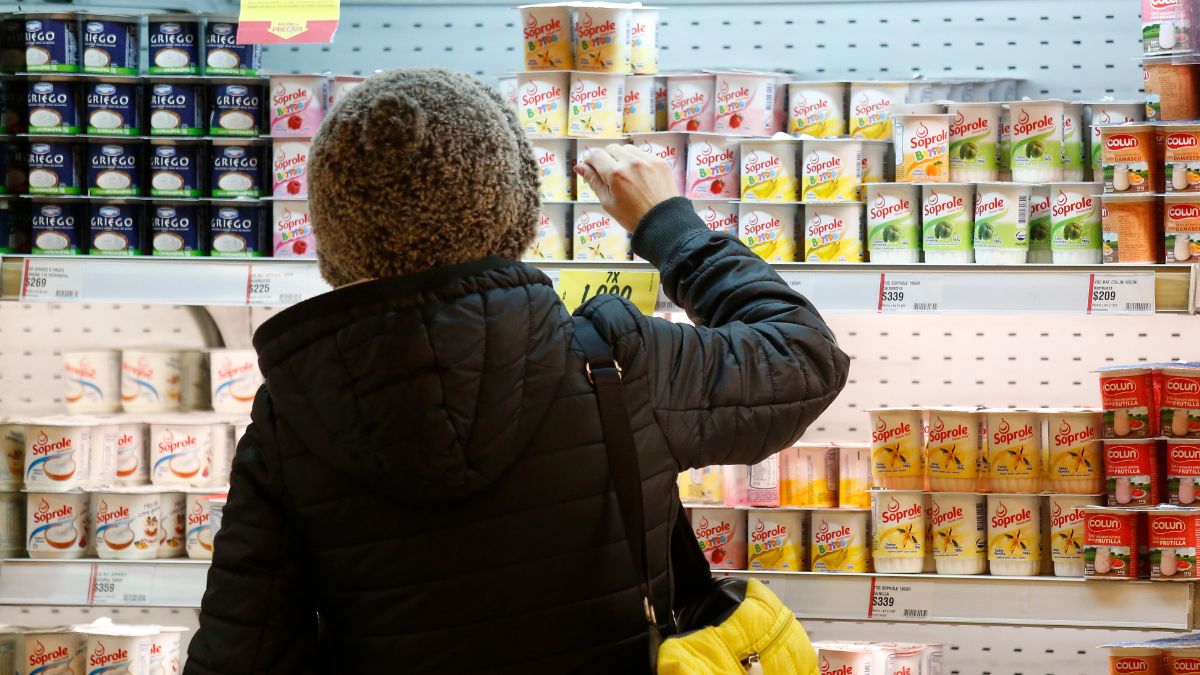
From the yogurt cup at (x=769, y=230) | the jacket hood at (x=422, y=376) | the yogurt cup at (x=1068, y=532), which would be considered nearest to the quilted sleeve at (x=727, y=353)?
the jacket hood at (x=422, y=376)

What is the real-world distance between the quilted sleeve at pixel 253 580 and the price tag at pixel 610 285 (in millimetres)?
652

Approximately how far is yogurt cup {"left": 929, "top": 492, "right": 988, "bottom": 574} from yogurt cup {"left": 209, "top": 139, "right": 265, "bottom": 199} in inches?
50.8

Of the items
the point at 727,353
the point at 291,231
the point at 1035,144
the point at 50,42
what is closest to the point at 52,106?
the point at 50,42

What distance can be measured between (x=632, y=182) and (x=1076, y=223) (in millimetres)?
944

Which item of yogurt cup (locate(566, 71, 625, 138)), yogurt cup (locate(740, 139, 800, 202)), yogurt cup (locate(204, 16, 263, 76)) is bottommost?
yogurt cup (locate(740, 139, 800, 202))

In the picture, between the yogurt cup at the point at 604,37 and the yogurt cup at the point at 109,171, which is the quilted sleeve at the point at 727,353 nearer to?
the yogurt cup at the point at 604,37

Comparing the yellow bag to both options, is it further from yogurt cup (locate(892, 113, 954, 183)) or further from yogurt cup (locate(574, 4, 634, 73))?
yogurt cup (locate(574, 4, 634, 73))

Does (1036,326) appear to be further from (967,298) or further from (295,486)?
(295,486)

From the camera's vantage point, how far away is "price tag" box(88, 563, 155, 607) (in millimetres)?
1992

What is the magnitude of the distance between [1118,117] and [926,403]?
0.75 m

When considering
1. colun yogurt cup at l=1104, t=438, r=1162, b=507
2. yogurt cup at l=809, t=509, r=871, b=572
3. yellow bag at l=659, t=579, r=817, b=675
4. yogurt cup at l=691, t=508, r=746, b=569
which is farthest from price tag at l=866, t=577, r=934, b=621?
yellow bag at l=659, t=579, r=817, b=675

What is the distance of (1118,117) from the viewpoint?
1979mm

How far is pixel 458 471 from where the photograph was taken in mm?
1062

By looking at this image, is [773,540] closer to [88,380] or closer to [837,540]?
[837,540]
